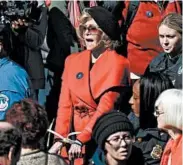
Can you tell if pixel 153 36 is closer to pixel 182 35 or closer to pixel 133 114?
pixel 182 35

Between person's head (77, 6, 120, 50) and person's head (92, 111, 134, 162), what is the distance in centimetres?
109

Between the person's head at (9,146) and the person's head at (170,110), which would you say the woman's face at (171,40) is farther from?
the person's head at (9,146)

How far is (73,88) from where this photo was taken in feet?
23.1

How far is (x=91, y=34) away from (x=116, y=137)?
129 cm

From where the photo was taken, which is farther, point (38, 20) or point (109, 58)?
point (38, 20)

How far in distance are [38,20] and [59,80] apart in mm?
594

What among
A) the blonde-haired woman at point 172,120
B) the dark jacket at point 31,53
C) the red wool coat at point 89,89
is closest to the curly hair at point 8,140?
the blonde-haired woman at point 172,120

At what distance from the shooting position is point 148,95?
6.52 meters

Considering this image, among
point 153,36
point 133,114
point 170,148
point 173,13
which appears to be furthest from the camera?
point 153,36

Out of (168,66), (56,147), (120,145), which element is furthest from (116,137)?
(168,66)

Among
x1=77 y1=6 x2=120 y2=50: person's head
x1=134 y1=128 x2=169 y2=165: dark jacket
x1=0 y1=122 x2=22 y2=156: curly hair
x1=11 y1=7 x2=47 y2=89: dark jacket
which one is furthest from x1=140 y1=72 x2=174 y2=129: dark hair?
x1=0 y1=122 x2=22 y2=156: curly hair

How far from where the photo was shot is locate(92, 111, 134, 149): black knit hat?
20.1ft

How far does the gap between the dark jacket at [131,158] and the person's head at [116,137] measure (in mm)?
67

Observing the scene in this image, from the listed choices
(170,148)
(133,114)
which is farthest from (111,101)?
(170,148)
